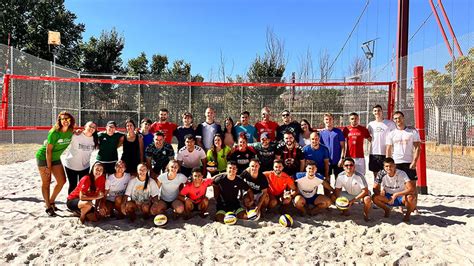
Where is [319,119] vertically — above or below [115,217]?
above

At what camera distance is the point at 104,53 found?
17406 millimetres

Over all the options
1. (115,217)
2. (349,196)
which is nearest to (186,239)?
(115,217)

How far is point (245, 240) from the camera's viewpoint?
3.51 m

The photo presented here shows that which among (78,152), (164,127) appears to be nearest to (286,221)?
(164,127)

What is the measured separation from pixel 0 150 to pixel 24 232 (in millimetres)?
8532

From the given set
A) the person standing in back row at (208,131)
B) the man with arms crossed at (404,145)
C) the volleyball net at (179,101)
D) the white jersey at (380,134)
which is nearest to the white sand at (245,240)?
the man with arms crossed at (404,145)

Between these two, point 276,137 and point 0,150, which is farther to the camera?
point 0,150

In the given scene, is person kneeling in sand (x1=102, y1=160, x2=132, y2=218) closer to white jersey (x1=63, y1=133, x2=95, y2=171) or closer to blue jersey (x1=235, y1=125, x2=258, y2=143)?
white jersey (x1=63, y1=133, x2=95, y2=171)

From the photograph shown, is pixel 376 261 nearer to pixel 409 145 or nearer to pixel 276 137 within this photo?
pixel 409 145

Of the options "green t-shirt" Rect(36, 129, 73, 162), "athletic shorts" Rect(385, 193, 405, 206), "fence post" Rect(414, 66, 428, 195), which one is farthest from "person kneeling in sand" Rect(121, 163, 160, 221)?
"fence post" Rect(414, 66, 428, 195)

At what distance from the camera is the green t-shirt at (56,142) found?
4.30 metres

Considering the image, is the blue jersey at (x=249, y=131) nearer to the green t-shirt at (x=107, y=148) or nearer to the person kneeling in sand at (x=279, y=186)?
the person kneeling in sand at (x=279, y=186)

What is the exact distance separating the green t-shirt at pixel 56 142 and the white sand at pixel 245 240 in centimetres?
75

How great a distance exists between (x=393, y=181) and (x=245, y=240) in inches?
83.5
